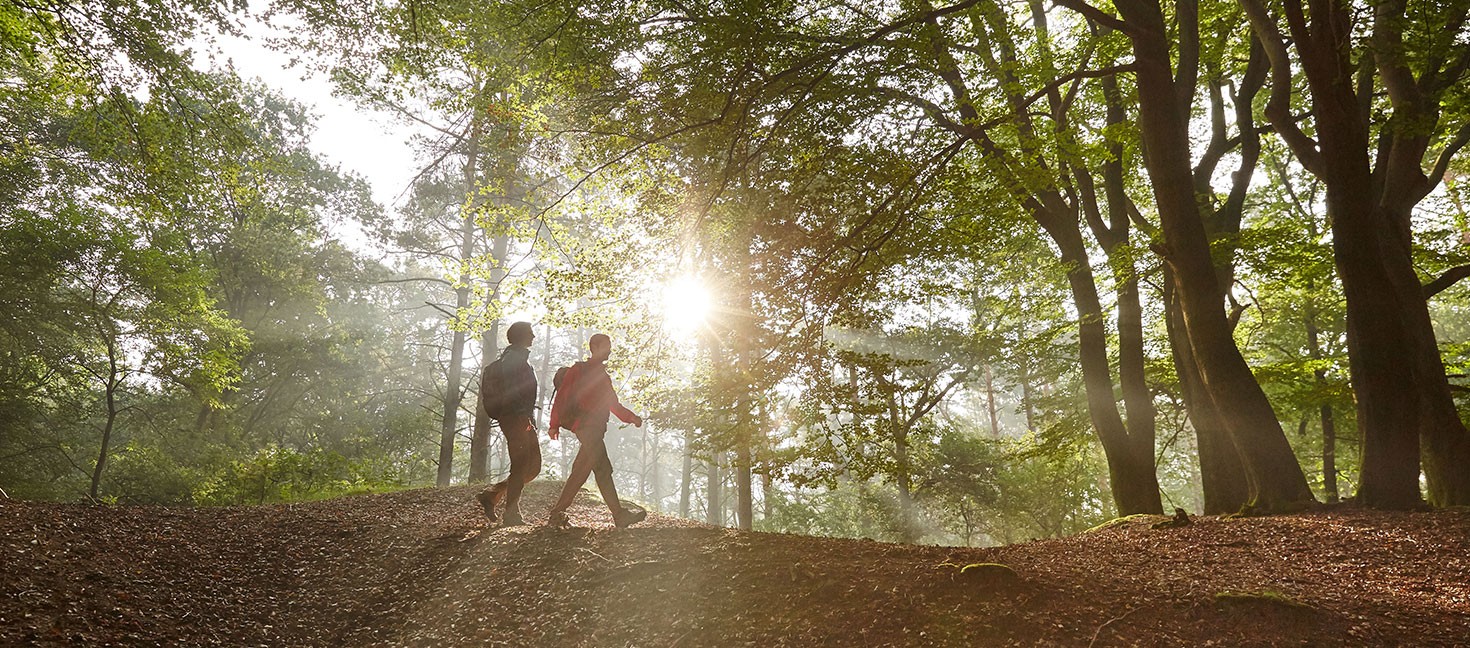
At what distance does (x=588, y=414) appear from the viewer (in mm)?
5652

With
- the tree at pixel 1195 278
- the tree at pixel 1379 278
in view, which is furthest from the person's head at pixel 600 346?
the tree at pixel 1379 278

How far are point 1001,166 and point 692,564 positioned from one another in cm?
480

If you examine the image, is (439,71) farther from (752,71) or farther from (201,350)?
(201,350)

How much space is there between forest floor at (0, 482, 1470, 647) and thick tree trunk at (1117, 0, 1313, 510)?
22.7 inches

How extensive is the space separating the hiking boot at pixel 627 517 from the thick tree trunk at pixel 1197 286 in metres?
6.00

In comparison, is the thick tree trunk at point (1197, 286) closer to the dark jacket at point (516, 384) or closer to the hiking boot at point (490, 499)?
the dark jacket at point (516, 384)

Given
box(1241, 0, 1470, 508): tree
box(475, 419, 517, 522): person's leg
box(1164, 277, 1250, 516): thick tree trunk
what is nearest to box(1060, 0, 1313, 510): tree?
box(1241, 0, 1470, 508): tree

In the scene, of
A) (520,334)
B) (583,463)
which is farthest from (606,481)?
(520,334)

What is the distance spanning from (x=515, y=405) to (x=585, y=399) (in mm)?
778

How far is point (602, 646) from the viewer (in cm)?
338

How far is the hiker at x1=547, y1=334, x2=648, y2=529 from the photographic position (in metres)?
5.58

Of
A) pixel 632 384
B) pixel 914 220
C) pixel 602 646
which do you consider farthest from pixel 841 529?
pixel 602 646

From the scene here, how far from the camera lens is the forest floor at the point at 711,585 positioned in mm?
3078

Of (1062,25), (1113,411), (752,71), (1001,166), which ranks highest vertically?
(1062,25)
